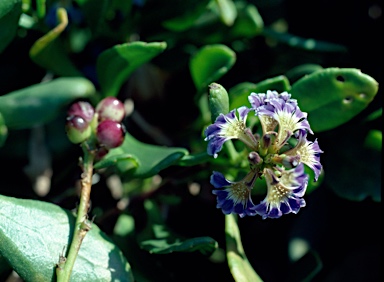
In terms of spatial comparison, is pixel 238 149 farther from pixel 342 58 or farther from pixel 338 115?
pixel 342 58

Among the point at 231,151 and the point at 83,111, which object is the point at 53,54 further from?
the point at 231,151

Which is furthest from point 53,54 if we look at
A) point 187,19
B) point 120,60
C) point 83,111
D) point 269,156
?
point 269,156

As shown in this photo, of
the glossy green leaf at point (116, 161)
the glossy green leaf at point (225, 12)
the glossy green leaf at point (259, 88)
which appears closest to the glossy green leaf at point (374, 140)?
the glossy green leaf at point (259, 88)

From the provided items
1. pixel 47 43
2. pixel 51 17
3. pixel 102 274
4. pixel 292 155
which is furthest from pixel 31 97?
pixel 292 155

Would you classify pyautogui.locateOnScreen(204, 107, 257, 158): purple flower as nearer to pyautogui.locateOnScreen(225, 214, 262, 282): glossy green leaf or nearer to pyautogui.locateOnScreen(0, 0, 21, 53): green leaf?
pyautogui.locateOnScreen(225, 214, 262, 282): glossy green leaf

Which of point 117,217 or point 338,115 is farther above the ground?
point 338,115

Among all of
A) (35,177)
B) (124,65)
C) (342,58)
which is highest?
(124,65)

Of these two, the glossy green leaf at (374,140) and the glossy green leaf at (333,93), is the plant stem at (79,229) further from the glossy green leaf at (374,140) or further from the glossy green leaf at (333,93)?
the glossy green leaf at (374,140)
